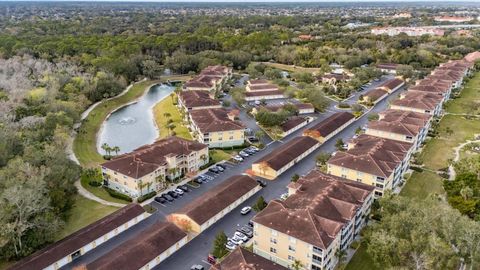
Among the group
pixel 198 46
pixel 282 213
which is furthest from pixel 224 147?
pixel 198 46

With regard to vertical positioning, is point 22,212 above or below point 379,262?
above

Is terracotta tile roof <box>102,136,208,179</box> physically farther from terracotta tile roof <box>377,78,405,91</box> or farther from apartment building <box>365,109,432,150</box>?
terracotta tile roof <box>377,78,405,91</box>

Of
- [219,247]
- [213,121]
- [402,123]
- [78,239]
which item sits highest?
[402,123]

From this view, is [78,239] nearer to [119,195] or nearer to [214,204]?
[119,195]

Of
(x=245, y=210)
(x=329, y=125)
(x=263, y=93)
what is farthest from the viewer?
(x=263, y=93)

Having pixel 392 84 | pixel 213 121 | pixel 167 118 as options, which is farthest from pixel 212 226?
pixel 392 84

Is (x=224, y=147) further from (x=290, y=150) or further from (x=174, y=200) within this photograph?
(x=174, y=200)
